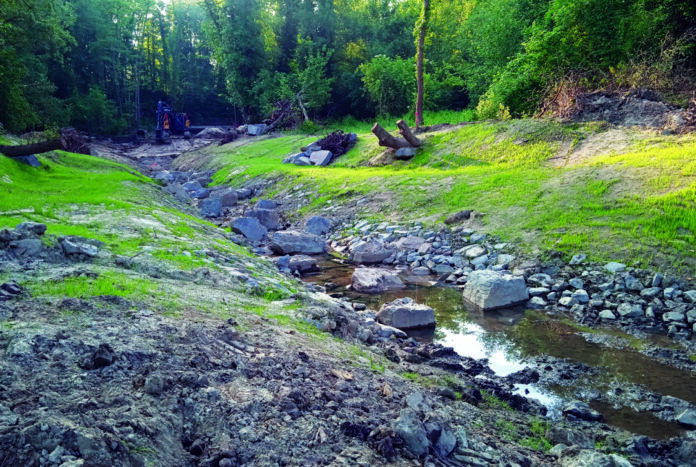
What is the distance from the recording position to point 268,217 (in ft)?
56.4

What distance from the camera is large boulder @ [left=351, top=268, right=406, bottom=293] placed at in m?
10.2

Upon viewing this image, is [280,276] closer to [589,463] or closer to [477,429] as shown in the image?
[477,429]

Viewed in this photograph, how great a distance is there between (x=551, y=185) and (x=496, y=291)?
528 cm

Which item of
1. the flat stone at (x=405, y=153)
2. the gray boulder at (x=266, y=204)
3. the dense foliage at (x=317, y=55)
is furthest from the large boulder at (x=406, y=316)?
the dense foliage at (x=317, y=55)

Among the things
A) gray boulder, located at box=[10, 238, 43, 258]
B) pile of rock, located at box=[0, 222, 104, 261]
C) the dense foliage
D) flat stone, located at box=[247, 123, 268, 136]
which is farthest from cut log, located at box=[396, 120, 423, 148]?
flat stone, located at box=[247, 123, 268, 136]

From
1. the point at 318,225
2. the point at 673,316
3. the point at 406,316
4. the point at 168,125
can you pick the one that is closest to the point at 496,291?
the point at 406,316

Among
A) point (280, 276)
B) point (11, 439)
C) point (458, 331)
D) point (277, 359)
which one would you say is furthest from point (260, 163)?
point (11, 439)

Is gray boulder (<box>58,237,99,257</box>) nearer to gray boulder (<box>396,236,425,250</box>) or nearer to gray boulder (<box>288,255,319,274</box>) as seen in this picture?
gray boulder (<box>288,255,319,274</box>)

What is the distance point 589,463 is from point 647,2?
21630mm

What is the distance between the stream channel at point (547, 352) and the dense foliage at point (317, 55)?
13.1 meters

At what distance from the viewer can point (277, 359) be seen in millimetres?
4836

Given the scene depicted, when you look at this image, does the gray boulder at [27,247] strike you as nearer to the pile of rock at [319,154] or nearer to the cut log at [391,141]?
the cut log at [391,141]

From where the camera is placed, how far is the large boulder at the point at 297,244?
13367mm

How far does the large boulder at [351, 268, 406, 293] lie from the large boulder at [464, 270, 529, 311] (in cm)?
168
